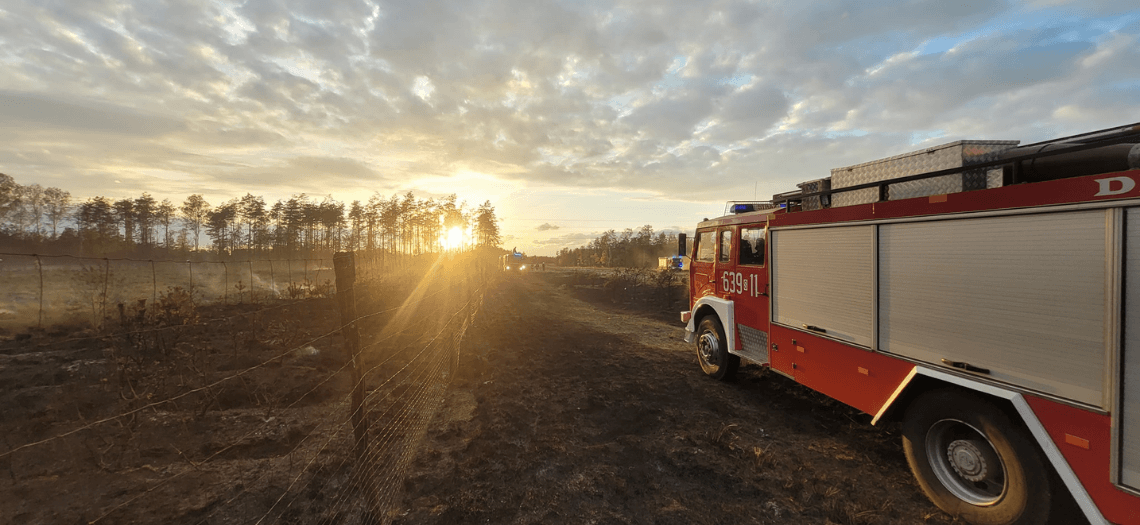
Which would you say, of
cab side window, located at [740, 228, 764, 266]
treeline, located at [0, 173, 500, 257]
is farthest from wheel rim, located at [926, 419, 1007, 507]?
treeline, located at [0, 173, 500, 257]

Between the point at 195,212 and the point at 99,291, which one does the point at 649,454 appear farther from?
the point at 195,212

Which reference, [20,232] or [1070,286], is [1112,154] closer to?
[1070,286]

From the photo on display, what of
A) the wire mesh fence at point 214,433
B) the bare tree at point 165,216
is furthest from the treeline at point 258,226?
the wire mesh fence at point 214,433

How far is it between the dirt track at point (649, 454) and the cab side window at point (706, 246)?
88.9 inches

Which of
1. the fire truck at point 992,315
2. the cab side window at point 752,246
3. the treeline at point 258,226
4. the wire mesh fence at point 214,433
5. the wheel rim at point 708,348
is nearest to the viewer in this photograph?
the fire truck at point 992,315

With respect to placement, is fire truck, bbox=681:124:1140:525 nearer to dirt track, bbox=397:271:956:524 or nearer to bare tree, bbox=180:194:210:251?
dirt track, bbox=397:271:956:524

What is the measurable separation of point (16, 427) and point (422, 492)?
580 centimetres

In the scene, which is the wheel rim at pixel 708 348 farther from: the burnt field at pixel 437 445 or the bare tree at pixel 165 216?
the bare tree at pixel 165 216

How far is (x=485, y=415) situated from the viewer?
18.1 feet

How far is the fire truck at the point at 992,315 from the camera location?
2.45 m

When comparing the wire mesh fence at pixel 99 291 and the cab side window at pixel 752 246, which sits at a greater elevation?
the cab side window at pixel 752 246

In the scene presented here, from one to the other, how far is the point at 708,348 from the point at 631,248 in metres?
67.3

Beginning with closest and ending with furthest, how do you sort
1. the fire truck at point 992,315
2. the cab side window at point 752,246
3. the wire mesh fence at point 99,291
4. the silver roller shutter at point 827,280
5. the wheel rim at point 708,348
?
1. the fire truck at point 992,315
2. the silver roller shutter at point 827,280
3. the cab side window at point 752,246
4. the wheel rim at point 708,348
5. the wire mesh fence at point 99,291

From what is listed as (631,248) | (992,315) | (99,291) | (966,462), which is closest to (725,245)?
(992,315)
